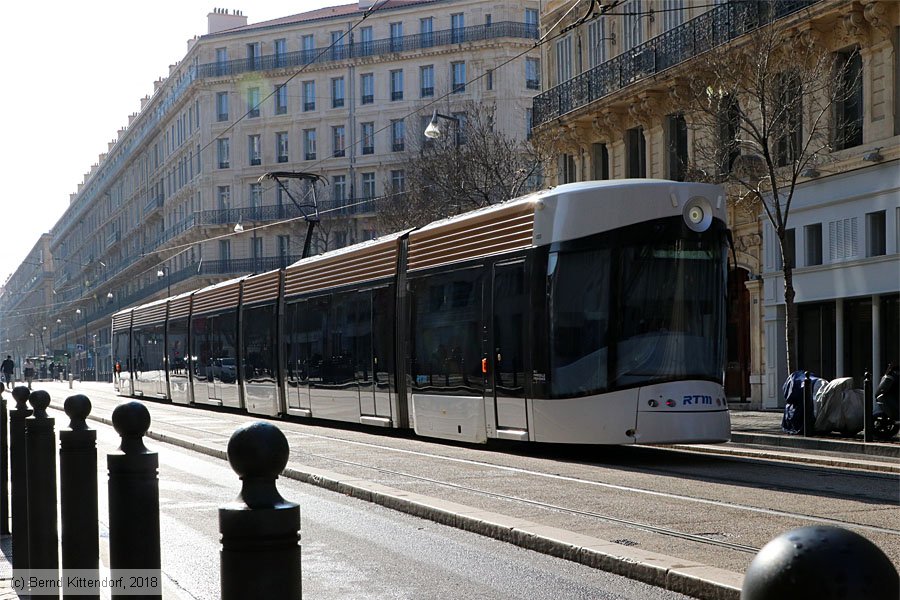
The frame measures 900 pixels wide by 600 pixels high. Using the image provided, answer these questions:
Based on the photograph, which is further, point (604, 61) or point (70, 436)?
point (604, 61)

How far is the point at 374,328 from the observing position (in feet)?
66.7

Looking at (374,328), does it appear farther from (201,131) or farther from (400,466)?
(201,131)

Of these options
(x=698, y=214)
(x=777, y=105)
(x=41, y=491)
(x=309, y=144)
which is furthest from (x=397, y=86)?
(x=41, y=491)

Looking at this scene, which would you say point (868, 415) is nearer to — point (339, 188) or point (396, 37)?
point (339, 188)

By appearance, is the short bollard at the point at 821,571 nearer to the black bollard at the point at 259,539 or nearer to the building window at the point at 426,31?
the black bollard at the point at 259,539

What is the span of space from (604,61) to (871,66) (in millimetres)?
11295


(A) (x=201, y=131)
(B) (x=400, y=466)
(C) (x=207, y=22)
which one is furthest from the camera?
(C) (x=207, y=22)

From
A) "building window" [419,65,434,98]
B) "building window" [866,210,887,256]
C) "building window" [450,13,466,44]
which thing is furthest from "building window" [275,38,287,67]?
"building window" [866,210,887,256]

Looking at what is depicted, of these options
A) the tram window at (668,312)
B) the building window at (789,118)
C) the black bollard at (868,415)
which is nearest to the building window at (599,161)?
the building window at (789,118)

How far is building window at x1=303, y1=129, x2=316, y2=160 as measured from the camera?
71.9 metres

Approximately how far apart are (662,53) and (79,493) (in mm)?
27194

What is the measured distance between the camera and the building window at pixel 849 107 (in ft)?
83.0

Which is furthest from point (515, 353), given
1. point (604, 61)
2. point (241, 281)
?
point (604, 61)

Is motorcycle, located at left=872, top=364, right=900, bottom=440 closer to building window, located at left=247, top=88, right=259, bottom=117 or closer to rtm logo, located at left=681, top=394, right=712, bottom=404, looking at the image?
rtm logo, located at left=681, top=394, right=712, bottom=404
